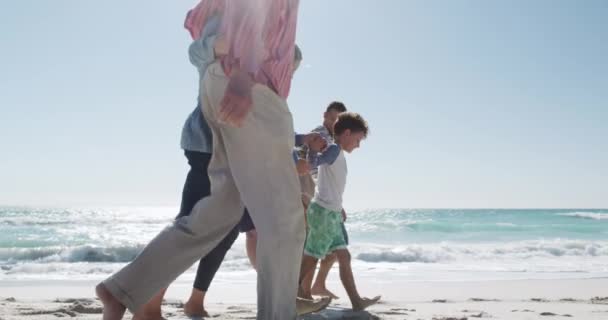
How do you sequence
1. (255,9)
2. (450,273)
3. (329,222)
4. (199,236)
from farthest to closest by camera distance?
(450,273) → (329,222) → (199,236) → (255,9)

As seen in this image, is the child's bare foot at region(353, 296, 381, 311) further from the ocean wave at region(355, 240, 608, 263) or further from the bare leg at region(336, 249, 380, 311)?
the ocean wave at region(355, 240, 608, 263)

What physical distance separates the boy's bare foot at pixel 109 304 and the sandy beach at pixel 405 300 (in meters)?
1.26

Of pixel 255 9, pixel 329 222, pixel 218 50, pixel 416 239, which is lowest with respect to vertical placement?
pixel 416 239

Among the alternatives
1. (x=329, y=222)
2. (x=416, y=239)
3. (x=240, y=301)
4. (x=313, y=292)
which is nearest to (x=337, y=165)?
(x=329, y=222)

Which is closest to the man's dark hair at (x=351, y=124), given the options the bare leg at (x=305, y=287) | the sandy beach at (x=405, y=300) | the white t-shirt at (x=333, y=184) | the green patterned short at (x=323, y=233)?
the white t-shirt at (x=333, y=184)

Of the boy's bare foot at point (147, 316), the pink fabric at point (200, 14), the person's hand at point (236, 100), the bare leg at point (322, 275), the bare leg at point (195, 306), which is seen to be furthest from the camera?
the bare leg at point (322, 275)

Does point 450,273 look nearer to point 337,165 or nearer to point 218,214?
point 337,165

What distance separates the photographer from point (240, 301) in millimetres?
3881

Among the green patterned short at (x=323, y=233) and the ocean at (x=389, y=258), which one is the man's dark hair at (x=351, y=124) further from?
the ocean at (x=389, y=258)

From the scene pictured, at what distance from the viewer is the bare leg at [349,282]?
304 cm

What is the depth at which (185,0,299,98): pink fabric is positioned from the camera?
1.44 metres

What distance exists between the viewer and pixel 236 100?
1.41 metres

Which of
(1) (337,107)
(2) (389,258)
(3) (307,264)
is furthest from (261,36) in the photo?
(2) (389,258)

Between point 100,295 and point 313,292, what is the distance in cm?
238
